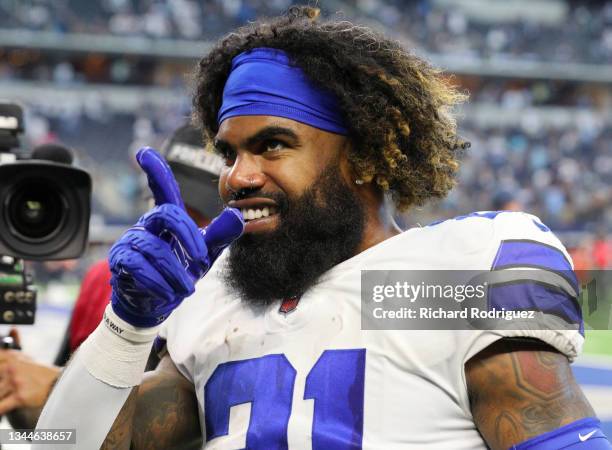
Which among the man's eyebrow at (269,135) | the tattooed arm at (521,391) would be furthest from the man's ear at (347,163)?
the tattooed arm at (521,391)

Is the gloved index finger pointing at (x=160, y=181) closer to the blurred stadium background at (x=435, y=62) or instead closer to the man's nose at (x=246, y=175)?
the man's nose at (x=246, y=175)

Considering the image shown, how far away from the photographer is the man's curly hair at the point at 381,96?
2020 millimetres

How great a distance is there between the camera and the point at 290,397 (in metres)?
1.75

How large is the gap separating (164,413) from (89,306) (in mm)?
1341

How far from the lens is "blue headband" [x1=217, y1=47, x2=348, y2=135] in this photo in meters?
1.96

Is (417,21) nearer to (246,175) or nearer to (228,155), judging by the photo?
(228,155)

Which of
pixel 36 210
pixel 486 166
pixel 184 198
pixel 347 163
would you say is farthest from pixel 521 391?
pixel 486 166

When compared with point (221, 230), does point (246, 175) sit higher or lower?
higher

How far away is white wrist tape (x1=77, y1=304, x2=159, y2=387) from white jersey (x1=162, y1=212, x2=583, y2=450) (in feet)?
0.72

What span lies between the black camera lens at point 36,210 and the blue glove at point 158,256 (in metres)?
0.69

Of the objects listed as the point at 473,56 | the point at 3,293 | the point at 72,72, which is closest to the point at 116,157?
the point at 72,72

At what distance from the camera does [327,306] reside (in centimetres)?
185

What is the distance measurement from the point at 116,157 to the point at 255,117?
1527 centimetres

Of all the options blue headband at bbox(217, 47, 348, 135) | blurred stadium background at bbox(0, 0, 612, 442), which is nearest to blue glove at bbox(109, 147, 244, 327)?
blue headband at bbox(217, 47, 348, 135)
